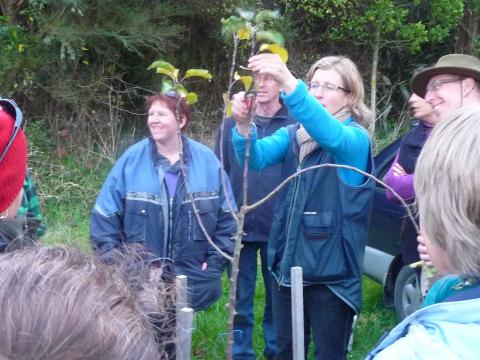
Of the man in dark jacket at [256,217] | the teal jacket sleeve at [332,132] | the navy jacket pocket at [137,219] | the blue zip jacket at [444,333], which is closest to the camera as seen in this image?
the blue zip jacket at [444,333]

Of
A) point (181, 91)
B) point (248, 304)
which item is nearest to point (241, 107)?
point (181, 91)

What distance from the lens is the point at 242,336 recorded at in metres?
4.20

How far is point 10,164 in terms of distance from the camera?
2.22 metres

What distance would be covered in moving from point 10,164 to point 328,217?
1349mm

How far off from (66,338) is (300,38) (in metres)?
10.5

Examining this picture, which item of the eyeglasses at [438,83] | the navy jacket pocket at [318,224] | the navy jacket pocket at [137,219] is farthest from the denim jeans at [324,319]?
the eyeglasses at [438,83]

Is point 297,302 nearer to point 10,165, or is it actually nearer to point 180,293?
point 180,293

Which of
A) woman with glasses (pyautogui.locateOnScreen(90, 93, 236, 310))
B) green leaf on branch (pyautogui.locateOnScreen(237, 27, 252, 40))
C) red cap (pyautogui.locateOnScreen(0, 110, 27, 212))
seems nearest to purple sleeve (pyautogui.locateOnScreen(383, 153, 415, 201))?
woman with glasses (pyautogui.locateOnScreen(90, 93, 236, 310))

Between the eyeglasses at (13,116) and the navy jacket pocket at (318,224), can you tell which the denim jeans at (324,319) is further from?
the eyeglasses at (13,116)

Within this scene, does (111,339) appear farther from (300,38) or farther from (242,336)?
(300,38)

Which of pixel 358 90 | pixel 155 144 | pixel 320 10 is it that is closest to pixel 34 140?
pixel 320 10

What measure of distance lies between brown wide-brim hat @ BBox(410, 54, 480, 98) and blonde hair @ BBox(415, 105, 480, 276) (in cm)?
178

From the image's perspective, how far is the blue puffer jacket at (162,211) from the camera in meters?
3.34

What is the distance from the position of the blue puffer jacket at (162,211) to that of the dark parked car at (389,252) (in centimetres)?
169
